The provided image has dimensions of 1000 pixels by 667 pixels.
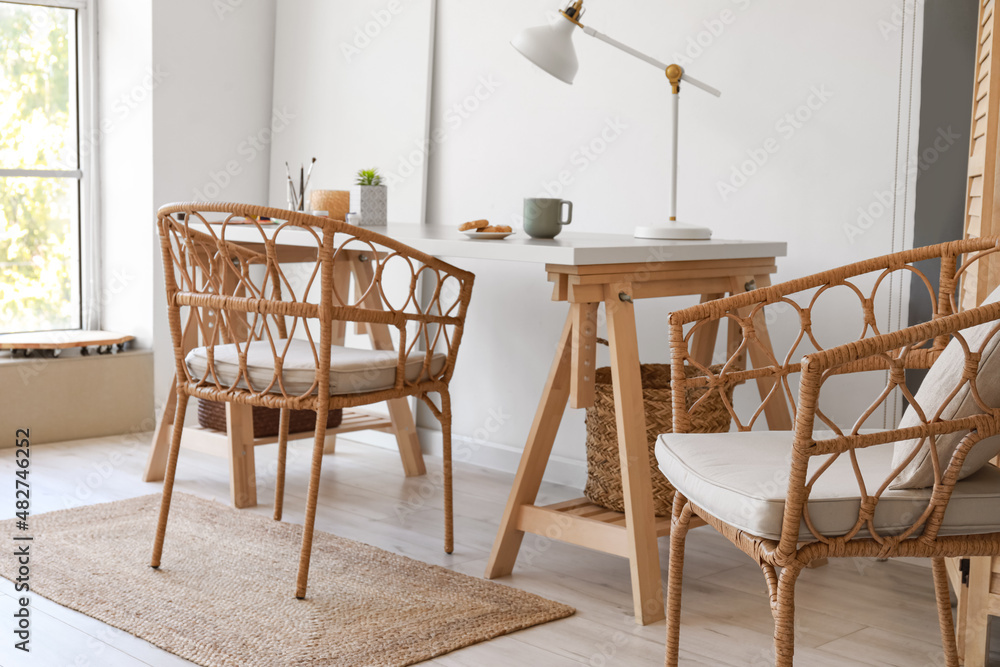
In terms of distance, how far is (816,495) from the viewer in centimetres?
125

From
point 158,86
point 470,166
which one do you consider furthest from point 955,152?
point 158,86

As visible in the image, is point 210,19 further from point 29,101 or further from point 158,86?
point 29,101

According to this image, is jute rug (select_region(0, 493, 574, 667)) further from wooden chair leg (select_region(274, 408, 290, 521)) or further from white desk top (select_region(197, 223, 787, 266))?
white desk top (select_region(197, 223, 787, 266))

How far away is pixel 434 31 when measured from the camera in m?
3.41

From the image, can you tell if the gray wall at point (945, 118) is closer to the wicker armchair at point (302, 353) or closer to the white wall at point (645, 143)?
the white wall at point (645, 143)

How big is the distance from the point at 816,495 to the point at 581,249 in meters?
0.82

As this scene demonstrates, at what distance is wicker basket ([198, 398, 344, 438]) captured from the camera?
3100 mm

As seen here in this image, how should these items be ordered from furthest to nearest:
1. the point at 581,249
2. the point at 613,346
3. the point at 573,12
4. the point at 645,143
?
the point at 645,143 → the point at 573,12 → the point at 613,346 → the point at 581,249

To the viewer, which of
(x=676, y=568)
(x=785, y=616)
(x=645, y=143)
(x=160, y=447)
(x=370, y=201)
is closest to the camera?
(x=785, y=616)

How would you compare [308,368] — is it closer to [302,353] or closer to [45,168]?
[302,353]

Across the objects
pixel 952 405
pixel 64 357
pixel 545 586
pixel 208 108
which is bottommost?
pixel 545 586

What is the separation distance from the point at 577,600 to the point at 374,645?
476 mm

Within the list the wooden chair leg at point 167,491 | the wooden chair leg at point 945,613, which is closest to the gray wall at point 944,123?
the wooden chair leg at point 945,613

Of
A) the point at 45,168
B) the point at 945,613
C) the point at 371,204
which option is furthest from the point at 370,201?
the point at 945,613
